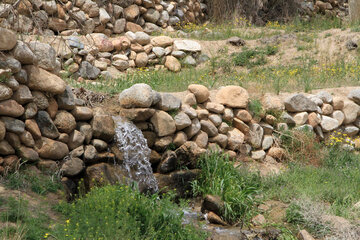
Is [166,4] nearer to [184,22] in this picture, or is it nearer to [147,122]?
[184,22]

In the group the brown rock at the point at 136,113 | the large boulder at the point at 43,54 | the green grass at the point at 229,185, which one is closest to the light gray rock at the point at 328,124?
the green grass at the point at 229,185

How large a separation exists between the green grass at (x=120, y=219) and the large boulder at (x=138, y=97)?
163 centimetres

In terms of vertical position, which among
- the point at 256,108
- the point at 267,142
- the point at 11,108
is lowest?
the point at 267,142

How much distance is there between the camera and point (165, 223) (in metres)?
4.77

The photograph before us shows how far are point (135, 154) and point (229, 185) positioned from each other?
4.32 feet

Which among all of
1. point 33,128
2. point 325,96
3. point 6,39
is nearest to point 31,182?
point 33,128

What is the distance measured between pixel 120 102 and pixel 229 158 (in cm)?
192

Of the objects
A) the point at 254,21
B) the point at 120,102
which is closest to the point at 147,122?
the point at 120,102

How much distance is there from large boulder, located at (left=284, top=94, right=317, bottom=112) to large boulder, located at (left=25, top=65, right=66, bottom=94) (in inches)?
153

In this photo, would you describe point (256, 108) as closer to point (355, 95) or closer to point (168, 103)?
point (168, 103)

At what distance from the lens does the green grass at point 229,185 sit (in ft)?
19.5

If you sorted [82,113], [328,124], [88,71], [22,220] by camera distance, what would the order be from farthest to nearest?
[88,71], [328,124], [82,113], [22,220]

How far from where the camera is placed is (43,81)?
19.0ft

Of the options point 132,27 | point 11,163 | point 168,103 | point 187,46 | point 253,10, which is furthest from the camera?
point 253,10
